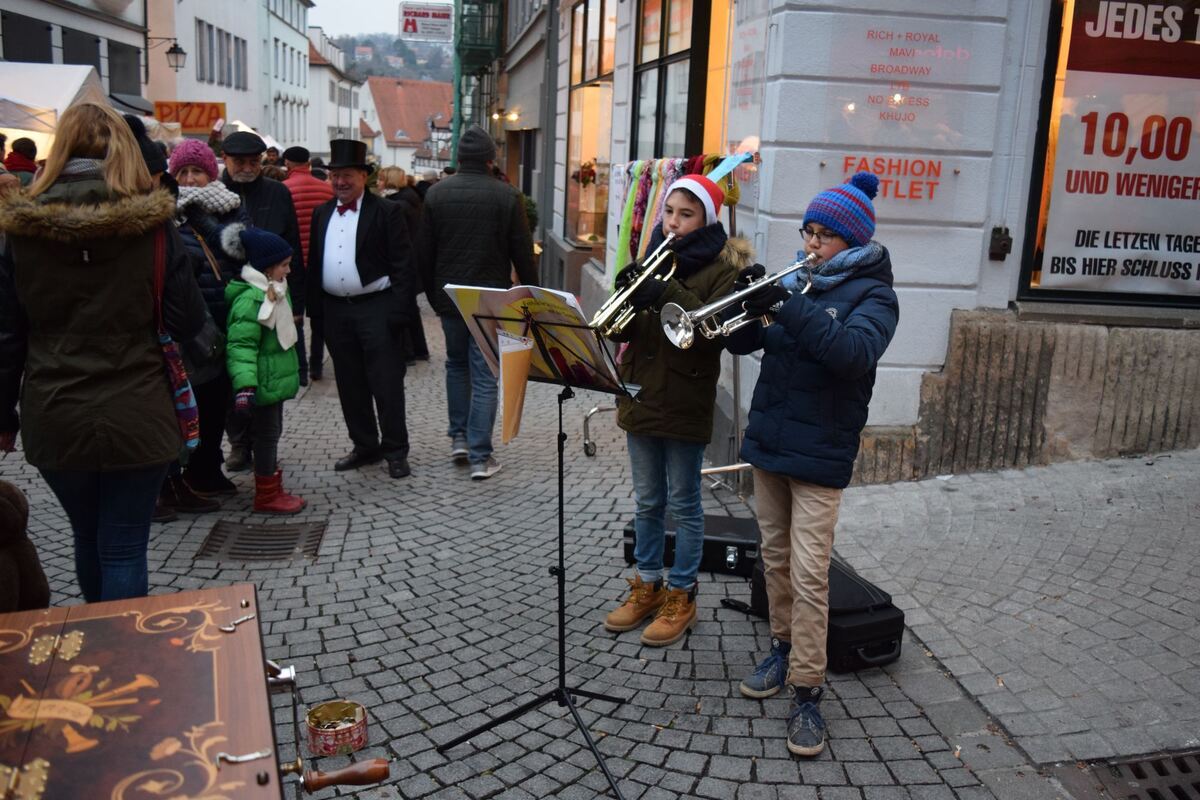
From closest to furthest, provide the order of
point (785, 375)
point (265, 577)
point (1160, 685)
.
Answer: point (785, 375), point (1160, 685), point (265, 577)

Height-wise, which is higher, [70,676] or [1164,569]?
[70,676]

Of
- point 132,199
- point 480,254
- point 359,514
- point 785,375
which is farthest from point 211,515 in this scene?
point 785,375

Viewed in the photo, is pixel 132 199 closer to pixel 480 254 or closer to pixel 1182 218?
pixel 480 254

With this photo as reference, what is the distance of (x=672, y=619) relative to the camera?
4508mm

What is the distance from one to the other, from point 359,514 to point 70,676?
4024 millimetres

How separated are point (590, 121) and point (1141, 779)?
10808 millimetres

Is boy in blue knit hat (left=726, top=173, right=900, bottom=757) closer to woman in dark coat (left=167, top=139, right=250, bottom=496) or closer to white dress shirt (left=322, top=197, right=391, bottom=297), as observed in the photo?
woman in dark coat (left=167, top=139, right=250, bottom=496)

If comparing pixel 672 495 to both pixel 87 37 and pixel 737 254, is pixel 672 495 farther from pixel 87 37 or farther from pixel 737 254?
pixel 87 37

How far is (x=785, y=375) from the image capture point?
3.71 metres

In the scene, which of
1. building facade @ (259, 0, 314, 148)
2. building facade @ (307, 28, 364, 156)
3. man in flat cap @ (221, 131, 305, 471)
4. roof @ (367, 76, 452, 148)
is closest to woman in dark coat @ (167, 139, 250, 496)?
man in flat cap @ (221, 131, 305, 471)

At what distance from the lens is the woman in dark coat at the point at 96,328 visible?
3371mm

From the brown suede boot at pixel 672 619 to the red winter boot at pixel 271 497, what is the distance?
8.52 ft

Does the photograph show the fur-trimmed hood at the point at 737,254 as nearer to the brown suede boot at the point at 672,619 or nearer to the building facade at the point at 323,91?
the brown suede boot at the point at 672,619

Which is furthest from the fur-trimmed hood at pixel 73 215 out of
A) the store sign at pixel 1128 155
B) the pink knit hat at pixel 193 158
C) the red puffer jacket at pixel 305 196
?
the red puffer jacket at pixel 305 196
